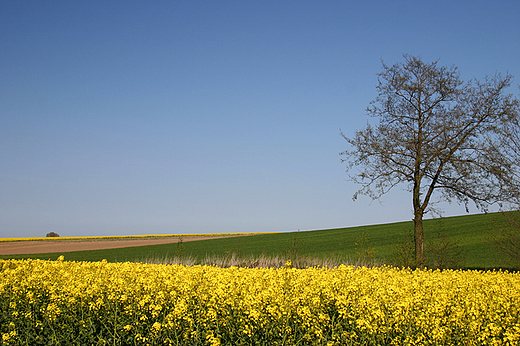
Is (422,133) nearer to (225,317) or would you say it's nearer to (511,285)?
(511,285)

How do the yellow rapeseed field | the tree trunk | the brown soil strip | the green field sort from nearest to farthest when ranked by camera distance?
the yellow rapeseed field
the tree trunk
the green field
the brown soil strip

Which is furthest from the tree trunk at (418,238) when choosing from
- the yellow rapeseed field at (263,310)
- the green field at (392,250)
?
the yellow rapeseed field at (263,310)

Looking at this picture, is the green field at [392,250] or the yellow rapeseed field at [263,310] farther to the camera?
the green field at [392,250]

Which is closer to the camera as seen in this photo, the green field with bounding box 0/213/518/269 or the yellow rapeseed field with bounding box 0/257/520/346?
the yellow rapeseed field with bounding box 0/257/520/346

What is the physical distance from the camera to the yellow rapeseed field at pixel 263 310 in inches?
188

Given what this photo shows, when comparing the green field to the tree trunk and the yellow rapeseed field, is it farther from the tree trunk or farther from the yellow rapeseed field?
the yellow rapeseed field

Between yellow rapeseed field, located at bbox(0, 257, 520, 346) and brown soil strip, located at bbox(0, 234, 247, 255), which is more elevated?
yellow rapeseed field, located at bbox(0, 257, 520, 346)

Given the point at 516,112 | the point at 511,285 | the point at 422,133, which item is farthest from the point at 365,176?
the point at 511,285

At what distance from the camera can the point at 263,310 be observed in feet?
16.4

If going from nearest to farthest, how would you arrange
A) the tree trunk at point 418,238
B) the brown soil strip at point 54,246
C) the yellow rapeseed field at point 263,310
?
1. the yellow rapeseed field at point 263,310
2. the tree trunk at point 418,238
3. the brown soil strip at point 54,246

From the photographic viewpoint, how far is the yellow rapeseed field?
4.77 meters

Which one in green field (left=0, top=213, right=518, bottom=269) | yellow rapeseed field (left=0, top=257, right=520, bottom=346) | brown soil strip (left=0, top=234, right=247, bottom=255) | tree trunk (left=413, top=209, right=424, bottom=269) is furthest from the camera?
brown soil strip (left=0, top=234, right=247, bottom=255)

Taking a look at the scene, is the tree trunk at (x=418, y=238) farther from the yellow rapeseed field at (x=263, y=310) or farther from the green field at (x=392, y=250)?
the yellow rapeseed field at (x=263, y=310)

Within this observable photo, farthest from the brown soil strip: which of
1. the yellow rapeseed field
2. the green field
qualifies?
the yellow rapeseed field
